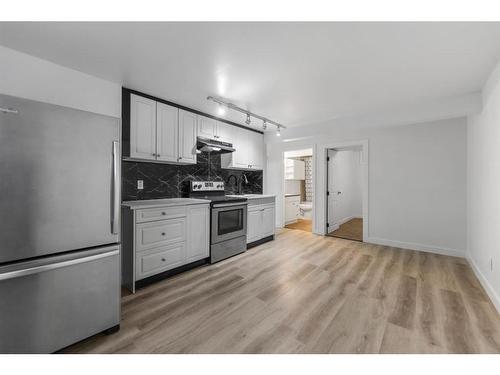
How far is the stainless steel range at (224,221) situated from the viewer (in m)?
3.23

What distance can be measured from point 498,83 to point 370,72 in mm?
1128

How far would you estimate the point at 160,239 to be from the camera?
2598 mm

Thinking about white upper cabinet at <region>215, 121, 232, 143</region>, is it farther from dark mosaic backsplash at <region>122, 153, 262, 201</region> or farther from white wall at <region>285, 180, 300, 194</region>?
white wall at <region>285, 180, 300, 194</region>

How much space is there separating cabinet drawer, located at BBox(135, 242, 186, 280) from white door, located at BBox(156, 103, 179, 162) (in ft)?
3.94

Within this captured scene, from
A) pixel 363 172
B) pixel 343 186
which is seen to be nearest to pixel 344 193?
pixel 343 186

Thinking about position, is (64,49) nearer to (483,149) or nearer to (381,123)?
(381,123)

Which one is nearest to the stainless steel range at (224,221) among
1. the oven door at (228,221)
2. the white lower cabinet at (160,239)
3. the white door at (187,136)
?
the oven door at (228,221)

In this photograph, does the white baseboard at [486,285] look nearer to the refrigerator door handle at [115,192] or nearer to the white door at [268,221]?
the white door at [268,221]

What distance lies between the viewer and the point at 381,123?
341 centimetres

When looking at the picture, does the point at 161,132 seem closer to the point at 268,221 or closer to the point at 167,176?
the point at 167,176

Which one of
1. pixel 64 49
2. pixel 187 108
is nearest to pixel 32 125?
pixel 64 49

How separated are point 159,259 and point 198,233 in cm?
61

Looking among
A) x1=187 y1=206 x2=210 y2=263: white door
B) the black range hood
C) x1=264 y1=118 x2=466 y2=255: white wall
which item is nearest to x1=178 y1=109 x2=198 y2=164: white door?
the black range hood
